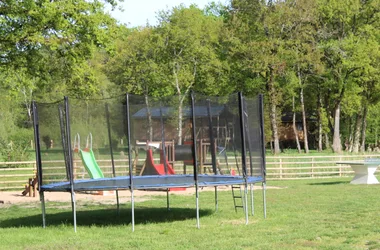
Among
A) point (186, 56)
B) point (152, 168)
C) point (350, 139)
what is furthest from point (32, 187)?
point (350, 139)

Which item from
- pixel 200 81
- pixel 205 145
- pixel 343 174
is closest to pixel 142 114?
pixel 205 145

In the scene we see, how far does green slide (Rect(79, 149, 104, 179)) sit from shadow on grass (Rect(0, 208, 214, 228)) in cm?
90

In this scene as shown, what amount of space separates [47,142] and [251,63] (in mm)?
34208

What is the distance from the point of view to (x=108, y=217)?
14.6m

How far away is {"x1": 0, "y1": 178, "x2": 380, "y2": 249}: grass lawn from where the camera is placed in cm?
1034

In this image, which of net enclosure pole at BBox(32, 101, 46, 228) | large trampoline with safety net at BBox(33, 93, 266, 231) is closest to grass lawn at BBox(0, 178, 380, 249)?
net enclosure pole at BBox(32, 101, 46, 228)

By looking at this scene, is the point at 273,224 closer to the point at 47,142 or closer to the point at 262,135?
the point at 262,135

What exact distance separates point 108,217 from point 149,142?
2.60m

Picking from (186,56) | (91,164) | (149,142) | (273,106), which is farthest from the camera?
(186,56)

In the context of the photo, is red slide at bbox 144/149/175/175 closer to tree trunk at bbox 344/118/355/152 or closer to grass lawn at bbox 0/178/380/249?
grass lawn at bbox 0/178/380/249

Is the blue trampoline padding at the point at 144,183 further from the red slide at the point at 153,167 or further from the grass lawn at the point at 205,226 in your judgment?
the red slide at the point at 153,167

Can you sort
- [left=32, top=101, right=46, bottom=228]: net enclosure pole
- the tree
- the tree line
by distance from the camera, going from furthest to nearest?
the tree → the tree line → [left=32, top=101, right=46, bottom=228]: net enclosure pole

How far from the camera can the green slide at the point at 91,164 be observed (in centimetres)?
1505

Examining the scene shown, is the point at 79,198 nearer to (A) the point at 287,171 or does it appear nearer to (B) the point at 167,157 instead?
(B) the point at 167,157
